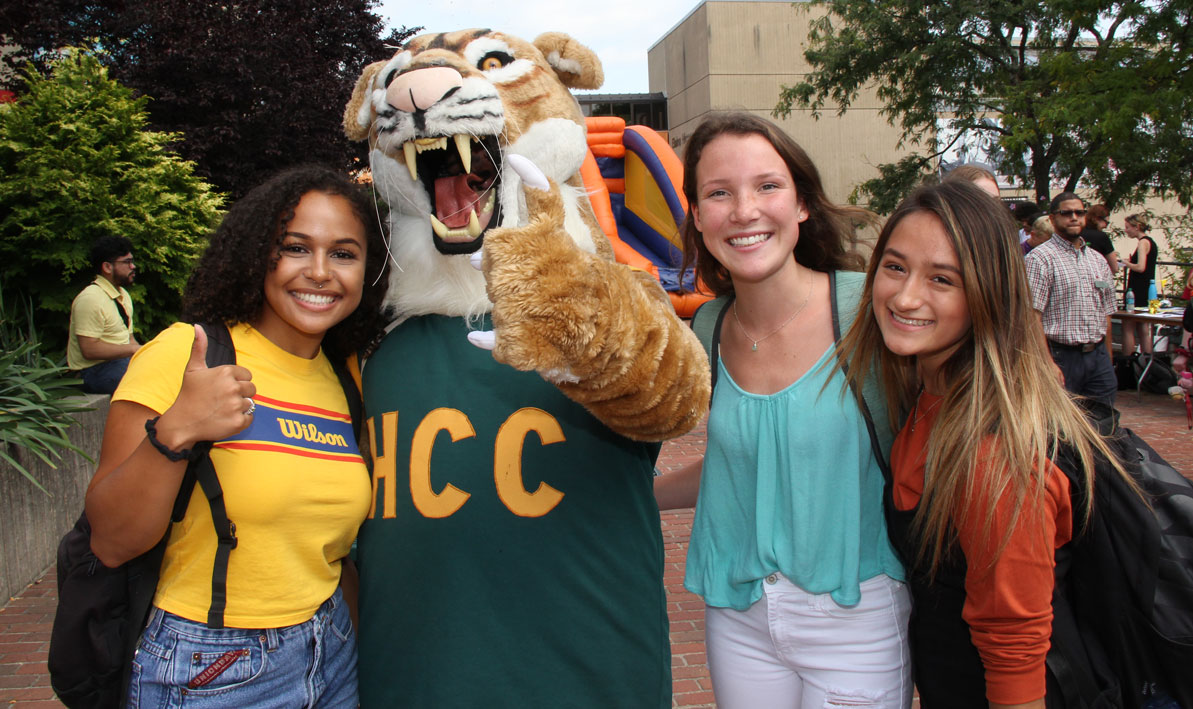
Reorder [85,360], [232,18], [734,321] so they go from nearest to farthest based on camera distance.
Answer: [734,321] → [85,360] → [232,18]

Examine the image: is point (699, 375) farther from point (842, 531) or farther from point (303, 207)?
point (303, 207)

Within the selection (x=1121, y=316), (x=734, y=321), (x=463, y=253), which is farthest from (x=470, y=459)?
(x=1121, y=316)

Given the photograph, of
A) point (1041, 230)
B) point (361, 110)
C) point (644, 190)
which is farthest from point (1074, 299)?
point (361, 110)

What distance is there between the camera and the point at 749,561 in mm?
1865

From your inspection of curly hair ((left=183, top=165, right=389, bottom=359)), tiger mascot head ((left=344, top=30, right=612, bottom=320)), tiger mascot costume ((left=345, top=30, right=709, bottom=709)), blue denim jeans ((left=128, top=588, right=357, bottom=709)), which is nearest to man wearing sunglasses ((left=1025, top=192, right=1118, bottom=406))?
tiger mascot head ((left=344, top=30, right=612, bottom=320))

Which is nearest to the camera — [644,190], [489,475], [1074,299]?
[489,475]

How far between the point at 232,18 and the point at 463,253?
1039 cm

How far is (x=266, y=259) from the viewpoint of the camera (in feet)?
6.28

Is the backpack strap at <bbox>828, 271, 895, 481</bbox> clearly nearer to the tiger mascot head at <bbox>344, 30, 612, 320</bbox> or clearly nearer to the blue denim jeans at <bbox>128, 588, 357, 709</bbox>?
Answer: the tiger mascot head at <bbox>344, 30, 612, 320</bbox>

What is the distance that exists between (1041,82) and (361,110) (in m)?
14.2

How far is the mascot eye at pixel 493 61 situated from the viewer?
2246 mm

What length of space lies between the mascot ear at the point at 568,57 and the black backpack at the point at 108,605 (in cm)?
144

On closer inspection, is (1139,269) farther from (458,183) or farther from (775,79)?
(775,79)

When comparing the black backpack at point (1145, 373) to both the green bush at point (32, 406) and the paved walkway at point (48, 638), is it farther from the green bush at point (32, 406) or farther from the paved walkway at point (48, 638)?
the green bush at point (32, 406)
